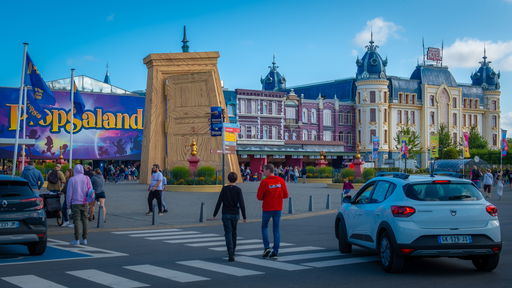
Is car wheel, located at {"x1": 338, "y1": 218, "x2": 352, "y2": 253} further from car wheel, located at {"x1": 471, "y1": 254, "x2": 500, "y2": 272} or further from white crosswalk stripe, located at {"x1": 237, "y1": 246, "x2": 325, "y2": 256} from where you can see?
car wheel, located at {"x1": 471, "y1": 254, "x2": 500, "y2": 272}

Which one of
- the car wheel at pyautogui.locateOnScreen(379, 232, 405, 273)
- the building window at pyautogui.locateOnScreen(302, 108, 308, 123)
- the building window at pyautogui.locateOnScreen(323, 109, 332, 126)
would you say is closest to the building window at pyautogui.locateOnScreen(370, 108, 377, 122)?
the building window at pyautogui.locateOnScreen(323, 109, 332, 126)

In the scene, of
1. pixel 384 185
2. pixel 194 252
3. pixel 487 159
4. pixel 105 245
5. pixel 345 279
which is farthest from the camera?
pixel 487 159

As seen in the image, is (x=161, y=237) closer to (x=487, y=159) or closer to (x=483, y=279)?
(x=483, y=279)

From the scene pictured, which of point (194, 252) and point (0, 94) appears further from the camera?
point (0, 94)

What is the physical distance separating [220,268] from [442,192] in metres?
3.70

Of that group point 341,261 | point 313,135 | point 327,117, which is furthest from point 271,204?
point 327,117

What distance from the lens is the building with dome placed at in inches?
2977

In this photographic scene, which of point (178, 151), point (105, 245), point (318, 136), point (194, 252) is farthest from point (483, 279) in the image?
point (318, 136)

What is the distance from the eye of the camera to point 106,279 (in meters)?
9.19

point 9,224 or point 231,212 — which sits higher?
point 231,212

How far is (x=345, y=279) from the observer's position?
908 cm

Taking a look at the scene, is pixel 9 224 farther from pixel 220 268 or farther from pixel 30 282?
pixel 220 268

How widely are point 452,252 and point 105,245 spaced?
7.69m

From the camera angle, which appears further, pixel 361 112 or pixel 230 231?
pixel 361 112
